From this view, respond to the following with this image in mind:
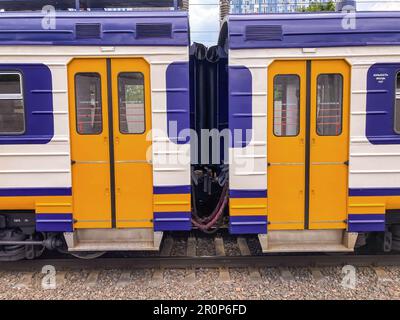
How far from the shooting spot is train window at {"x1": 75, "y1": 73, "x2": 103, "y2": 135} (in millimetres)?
5297

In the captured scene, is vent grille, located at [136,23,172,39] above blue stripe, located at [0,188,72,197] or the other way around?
above

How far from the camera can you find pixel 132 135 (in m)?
5.30

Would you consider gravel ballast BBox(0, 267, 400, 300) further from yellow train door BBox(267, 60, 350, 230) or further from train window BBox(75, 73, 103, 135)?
train window BBox(75, 73, 103, 135)

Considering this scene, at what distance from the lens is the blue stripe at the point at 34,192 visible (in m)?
5.30

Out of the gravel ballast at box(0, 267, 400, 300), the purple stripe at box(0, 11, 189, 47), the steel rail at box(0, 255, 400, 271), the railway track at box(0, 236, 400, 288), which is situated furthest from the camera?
the steel rail at box(0, 255, 400, 271)

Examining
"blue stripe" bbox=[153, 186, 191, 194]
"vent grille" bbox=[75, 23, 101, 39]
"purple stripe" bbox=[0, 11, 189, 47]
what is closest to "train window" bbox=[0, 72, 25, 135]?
"purple stripe" bbox=[0, 11, 189, 47]

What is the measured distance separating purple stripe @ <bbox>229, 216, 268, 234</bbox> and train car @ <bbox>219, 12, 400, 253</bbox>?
13 mm

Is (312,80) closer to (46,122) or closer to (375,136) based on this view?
(375,136)

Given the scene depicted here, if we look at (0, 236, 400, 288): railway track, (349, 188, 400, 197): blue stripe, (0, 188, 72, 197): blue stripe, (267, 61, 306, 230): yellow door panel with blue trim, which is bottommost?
(0, 236, 400, 288): railway track

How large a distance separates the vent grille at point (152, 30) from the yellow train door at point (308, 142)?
145cm

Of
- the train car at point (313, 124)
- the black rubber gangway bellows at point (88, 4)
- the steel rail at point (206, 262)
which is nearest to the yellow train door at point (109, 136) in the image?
the steel rail at point (206, 262)

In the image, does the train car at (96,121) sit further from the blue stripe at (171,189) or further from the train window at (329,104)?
the train window at (329,104)

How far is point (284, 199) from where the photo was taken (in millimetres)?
5395

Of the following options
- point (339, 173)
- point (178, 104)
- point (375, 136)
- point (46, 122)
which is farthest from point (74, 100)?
point (375, 136)
